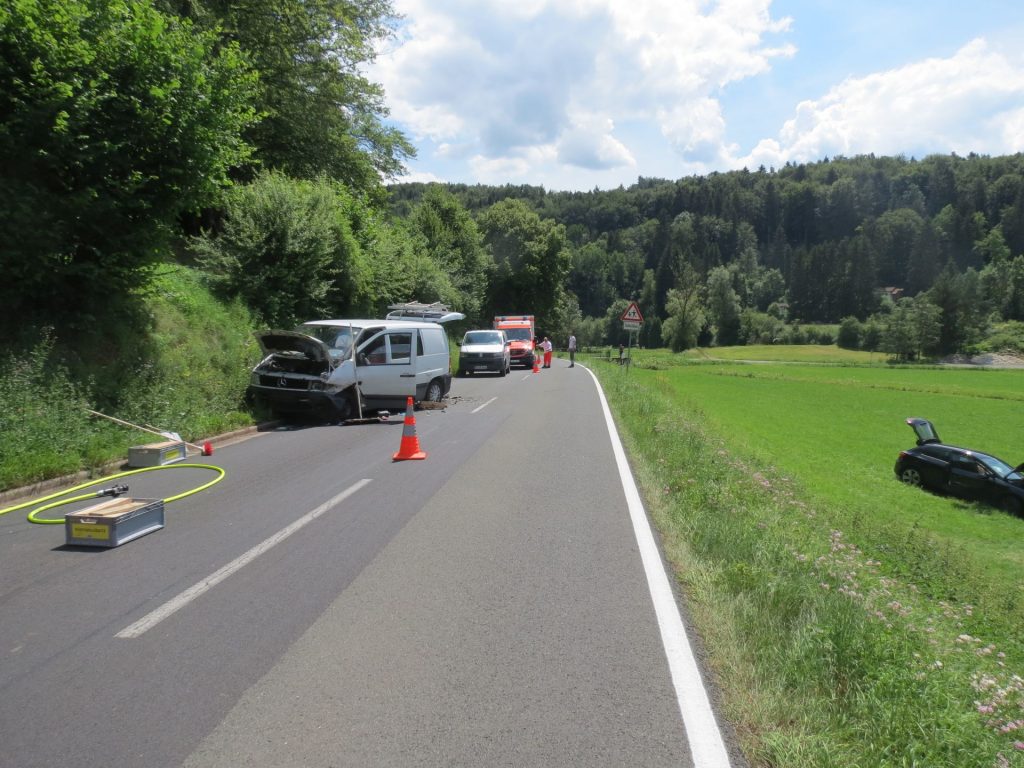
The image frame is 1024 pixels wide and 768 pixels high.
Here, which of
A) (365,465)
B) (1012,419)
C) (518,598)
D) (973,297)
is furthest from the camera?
(973,297)

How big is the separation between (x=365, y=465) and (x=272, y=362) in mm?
5149

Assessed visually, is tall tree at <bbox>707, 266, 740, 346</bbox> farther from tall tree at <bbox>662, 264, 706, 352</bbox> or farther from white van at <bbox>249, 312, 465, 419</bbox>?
white van at <bbox>249, 312, 465, 419</bbox>

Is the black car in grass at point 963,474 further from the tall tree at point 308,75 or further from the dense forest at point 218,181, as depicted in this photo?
the tall tree at point 308,75

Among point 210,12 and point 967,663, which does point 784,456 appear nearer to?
point 967,663

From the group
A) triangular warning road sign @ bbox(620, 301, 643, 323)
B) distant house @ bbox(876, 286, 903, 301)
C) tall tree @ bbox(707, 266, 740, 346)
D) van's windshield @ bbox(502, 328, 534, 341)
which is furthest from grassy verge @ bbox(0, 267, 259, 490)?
distant house @ bbox(876, 286, 903, 301)

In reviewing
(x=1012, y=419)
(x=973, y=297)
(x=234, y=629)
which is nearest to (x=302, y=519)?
(x=234, y=629)

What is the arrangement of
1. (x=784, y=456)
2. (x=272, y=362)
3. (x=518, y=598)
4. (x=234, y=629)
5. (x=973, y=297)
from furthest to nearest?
(x=973, y=297), (x=784, y=456), (x=272, y=362), (x=518, y=598), (x=234, y=629)

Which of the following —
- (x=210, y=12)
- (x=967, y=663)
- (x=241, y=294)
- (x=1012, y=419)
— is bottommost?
(x=1012, y=419)

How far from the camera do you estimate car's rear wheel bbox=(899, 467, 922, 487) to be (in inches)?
658

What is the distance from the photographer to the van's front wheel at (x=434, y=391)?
1614 cm

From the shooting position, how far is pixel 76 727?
9.78 feet

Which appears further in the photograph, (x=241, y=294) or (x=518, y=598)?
(x=241, y=294)

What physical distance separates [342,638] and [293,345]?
1004 centimetres

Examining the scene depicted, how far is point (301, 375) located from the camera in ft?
42.4
